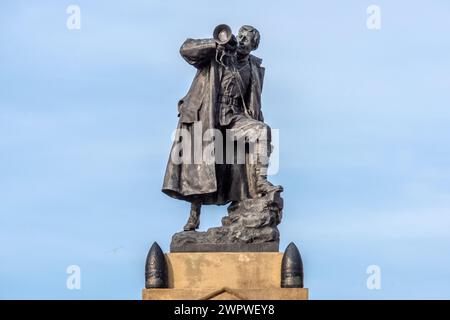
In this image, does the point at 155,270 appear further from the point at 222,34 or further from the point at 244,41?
the point at 244,41

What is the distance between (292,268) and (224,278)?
1.28 m

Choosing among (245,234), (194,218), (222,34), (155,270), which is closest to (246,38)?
(222,34)

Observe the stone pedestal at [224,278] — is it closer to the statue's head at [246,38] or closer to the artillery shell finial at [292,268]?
the artillery shell finial at [292,268]

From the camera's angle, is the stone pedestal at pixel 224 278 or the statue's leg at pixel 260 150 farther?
the statue's leg at pixel 260 150

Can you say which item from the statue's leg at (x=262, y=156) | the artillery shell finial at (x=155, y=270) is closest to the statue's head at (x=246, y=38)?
the statue's leg at (x=262, y=156)

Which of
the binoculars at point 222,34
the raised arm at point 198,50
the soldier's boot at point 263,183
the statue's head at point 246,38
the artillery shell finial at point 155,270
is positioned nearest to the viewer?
the artillery shell finial at point 155,270

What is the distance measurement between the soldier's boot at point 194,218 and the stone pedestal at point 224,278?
0.94m

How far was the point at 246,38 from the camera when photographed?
42.4 metres

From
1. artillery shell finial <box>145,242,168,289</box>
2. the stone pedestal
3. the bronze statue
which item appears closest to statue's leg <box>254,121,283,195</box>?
the bronze statue

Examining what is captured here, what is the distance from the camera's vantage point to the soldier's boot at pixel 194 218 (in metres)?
41.7

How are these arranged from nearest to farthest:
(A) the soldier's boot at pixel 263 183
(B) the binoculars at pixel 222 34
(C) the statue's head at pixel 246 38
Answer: (A) the soldier's boot at pixel 263 183 → (B) the binoculars at pixel 222 34 → (C) the statue's head at pixel 246 38

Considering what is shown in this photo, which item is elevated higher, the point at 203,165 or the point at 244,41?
the point at 244,41

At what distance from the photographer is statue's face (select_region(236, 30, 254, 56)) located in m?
42.4
